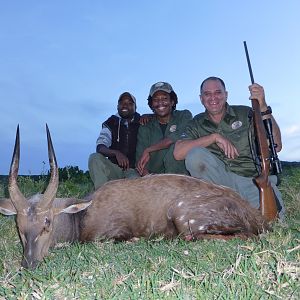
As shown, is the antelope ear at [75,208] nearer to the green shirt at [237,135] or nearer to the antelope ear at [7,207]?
the antelope ear at [7,207]

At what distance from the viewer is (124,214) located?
17.8ft

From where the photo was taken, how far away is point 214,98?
21.3ft

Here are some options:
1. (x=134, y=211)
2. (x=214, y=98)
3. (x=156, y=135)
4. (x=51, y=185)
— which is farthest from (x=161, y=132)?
(x=51, y=185)

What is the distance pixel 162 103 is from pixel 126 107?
2.56 feet

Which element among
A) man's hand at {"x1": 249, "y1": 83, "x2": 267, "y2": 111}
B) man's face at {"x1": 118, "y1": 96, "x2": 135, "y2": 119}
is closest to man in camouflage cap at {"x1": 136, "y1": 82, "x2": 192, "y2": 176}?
man's face at {"x1": 118, "y1": 96, "x2": 135, "y2": 119}

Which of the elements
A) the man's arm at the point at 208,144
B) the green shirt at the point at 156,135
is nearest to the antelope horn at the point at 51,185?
the man's arm at the point at 208,144

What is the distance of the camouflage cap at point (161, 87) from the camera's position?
26.0 feet

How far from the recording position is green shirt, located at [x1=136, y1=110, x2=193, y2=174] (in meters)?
8.01

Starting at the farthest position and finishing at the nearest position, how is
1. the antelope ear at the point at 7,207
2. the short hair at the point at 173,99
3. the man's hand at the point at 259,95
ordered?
1. the short hair at the point at 173,99
2. the man's hand at the point at 259,95
3. the antelope ear at the point at 7,207

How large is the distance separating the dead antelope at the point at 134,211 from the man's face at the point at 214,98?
1.30 metres

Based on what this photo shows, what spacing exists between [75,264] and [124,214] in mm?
1954

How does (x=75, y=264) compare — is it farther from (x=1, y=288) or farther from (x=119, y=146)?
(x=119, y=146)

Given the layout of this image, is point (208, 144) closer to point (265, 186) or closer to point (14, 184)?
point (265, 186)

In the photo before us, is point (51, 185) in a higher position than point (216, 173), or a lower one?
higher
